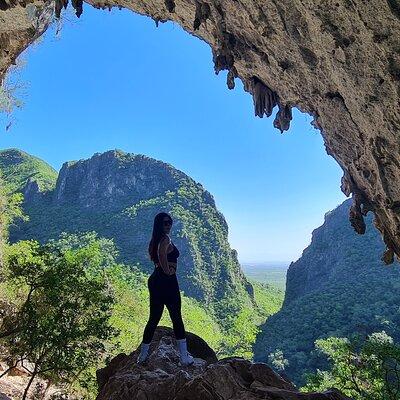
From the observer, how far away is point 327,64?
6.04 metres

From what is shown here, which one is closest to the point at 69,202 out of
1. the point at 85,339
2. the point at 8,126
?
the point at 8,126

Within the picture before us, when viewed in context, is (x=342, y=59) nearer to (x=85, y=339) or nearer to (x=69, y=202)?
(x=85, y=339)

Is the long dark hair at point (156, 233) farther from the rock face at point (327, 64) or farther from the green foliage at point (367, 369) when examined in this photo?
the green foliage at point (367, 369)

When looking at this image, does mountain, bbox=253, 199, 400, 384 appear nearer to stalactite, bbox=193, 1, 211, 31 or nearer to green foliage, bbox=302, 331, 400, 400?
green foliage, bbox=302, 331, 400, 400

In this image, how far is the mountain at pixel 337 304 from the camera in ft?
116

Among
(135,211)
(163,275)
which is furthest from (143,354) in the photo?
(135,211)

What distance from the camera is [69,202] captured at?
91.7 meters

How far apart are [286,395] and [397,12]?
5565 millimetres

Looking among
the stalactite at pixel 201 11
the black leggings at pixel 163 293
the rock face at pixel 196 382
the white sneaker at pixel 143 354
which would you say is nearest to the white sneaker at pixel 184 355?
the rock face at pixel 196 382

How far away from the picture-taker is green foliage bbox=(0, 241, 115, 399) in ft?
26.3

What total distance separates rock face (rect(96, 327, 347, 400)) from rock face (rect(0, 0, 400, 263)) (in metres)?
3.49

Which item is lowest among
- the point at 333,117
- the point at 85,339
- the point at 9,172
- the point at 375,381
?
the point at 375,381

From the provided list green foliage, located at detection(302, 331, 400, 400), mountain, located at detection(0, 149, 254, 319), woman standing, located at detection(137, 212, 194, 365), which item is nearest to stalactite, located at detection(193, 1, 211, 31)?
woman standing, located at detection(137, 212, 194, 365)

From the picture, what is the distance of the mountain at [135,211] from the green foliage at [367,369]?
57.8 m
